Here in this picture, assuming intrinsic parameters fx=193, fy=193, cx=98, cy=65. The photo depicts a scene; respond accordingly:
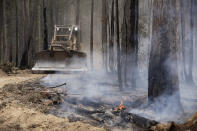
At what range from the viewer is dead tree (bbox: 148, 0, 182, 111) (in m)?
3.77

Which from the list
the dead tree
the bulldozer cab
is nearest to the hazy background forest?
the dead tree

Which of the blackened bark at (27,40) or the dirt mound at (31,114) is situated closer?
the dirt mound at (31,114)

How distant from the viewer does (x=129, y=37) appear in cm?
585

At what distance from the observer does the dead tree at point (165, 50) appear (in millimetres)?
3768

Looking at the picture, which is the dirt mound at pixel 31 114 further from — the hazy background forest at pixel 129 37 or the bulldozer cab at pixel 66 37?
the bulldozer cab at pixel 66 37

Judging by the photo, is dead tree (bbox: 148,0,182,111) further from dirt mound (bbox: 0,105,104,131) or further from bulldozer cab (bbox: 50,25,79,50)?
bulldozer cab (bbox: 50,25,79,50)

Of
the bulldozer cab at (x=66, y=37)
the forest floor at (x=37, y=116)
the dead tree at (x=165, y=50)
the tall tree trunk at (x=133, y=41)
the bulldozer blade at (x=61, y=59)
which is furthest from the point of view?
the bulldozer cab at (x=66, y=37)

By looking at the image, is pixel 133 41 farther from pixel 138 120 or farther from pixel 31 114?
pixel 31 114

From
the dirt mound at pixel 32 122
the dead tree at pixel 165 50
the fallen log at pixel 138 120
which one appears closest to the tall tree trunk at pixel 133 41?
the dead tree at pixel 165 50

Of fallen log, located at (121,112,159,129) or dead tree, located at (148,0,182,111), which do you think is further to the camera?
dead tree, located at (148,0,182,111)

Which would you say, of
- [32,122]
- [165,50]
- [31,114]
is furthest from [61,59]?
[165,50]

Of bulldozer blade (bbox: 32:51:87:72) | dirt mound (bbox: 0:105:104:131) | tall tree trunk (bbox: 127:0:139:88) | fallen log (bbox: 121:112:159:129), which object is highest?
tall tree trunk (bbox: 127:0:139:88)

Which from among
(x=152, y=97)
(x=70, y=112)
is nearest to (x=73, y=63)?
(x=70, y=112)

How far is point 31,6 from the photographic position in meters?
11.7
